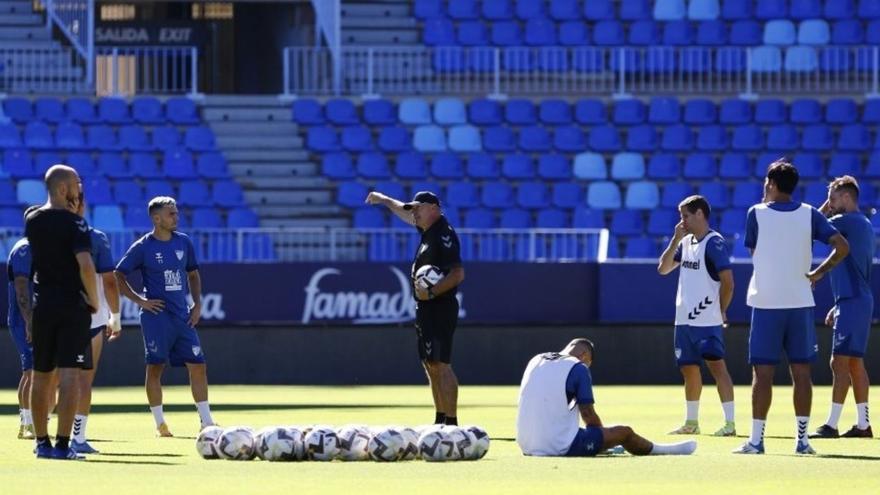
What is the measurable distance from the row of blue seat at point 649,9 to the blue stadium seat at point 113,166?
6655mm

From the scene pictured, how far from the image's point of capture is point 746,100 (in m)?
33.9

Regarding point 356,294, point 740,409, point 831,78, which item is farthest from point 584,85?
point 740,409

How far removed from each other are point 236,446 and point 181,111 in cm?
1990

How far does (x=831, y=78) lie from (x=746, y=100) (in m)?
2.23

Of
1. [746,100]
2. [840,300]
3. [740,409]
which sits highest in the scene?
[746,100]

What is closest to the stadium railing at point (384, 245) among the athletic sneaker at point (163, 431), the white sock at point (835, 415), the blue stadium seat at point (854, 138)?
the blue stadium seat at point (854, 138)

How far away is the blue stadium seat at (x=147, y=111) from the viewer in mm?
32688

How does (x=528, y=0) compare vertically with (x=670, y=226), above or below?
above

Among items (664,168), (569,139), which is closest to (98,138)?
(569,139)

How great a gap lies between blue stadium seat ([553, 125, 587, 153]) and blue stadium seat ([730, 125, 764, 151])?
252cm

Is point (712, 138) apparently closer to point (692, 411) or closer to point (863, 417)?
point (692, 411)

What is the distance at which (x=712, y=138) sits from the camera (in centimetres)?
3325

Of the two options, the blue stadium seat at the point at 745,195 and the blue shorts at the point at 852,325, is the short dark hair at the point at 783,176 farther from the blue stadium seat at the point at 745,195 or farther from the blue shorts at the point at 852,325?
the blue stadium seat at the point at 745,195

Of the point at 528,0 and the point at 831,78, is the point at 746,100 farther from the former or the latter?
the point at 528,0
